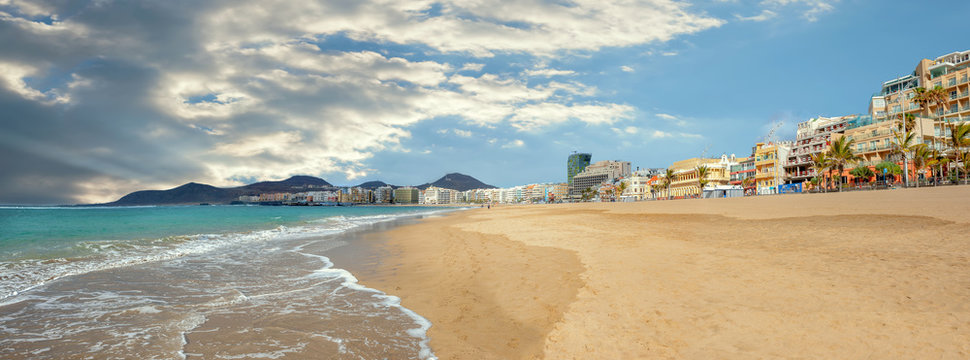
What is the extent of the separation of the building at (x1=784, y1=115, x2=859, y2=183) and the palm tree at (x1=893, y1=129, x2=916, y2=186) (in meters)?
13.2

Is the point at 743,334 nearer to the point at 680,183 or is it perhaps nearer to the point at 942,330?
the point at 942,330

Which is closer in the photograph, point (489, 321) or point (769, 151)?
point (489, 321)

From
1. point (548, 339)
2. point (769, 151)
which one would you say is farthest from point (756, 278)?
point (769, 151)

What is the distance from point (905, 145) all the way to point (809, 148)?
29.4 meters

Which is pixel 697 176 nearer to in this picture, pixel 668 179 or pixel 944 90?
pixel 668 179

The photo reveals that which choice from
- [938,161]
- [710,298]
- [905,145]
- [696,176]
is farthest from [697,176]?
[710,298]

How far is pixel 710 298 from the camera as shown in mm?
5895

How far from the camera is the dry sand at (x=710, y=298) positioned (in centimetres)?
434

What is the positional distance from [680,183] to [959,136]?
201 feet

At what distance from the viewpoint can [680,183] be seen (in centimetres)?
10306

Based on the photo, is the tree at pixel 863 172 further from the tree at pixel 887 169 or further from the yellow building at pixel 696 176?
the yellow building at pixel 696 176

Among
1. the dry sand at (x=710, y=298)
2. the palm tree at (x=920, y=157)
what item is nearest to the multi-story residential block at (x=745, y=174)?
the palm tree at (x=920, y=157)

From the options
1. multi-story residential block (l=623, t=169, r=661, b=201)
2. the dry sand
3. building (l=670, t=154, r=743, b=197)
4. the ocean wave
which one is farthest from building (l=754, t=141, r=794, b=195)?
the ocean wave

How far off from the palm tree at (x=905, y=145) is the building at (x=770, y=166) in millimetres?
20383
